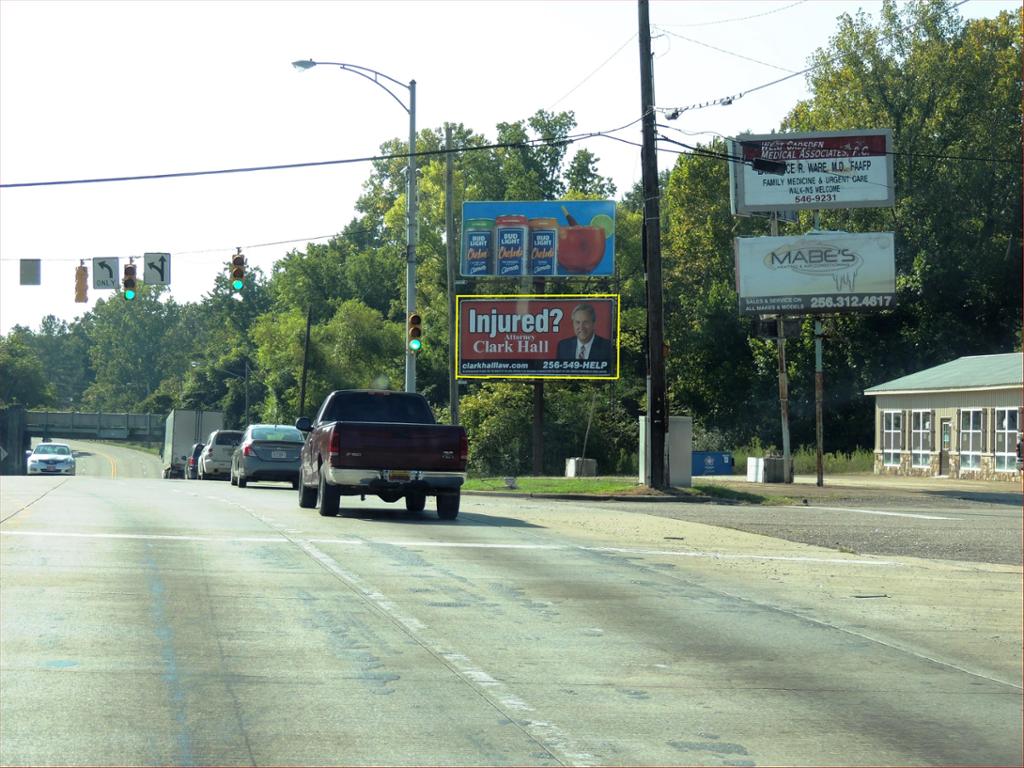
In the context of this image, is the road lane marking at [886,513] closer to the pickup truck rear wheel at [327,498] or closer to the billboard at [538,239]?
the pickup truck rear wheel at [327,498]

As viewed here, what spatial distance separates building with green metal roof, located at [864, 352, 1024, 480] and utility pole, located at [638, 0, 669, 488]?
14759 mm

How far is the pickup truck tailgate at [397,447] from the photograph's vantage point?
20688mm

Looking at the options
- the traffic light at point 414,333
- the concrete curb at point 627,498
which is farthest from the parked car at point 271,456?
the concrete curb at point 627,498

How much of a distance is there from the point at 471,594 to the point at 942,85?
56.3 meters

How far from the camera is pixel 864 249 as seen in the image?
4066 centimetres

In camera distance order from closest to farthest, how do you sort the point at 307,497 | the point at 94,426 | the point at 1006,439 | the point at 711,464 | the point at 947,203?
the point at 307,497 < the point at 1006,439 < the point at 711,464 < the point at 947,203 < the point at 94,426

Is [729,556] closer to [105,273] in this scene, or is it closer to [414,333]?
[414,333]

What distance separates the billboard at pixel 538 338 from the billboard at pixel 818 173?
5.81 metres

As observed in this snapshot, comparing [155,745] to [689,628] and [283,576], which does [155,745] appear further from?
[283,576]

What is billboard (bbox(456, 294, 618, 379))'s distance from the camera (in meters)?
44.5

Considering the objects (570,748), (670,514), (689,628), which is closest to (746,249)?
(670,514)

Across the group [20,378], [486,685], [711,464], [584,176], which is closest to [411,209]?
[711,464]

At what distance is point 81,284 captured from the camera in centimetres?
3903

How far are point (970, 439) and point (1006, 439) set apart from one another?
7.40 ft
